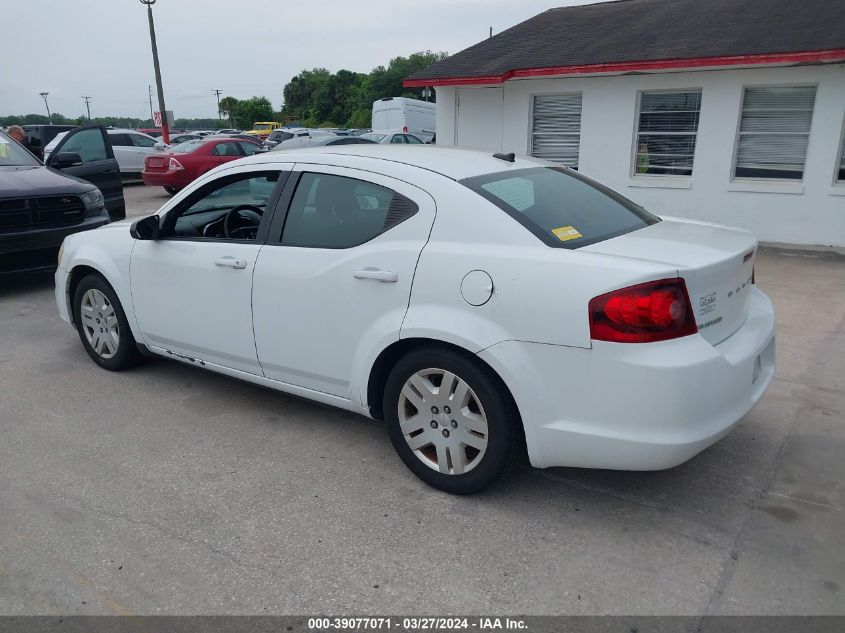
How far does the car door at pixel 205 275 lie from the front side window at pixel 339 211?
21 cm

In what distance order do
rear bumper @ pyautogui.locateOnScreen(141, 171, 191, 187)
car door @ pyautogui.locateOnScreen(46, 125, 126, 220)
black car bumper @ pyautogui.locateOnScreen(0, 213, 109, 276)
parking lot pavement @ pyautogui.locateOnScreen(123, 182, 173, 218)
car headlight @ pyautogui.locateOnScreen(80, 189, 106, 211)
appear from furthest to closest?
1. rear bumper @ pyautogui.locateOnScreen(141, 171, 191, 187)
2. parking lot pavement @ pyautogui.locateOnScreen(123, 182, 173, 218)
3. car door @ pyautogui.locateOnScreen(46, 125, 126, 220)
4. car headlight @ pyautogui.locateOnScreen(80, 189, 106, 211)
5. black car bumper @ pyautogui.locateOnScreen(0, 213, 109, 276)

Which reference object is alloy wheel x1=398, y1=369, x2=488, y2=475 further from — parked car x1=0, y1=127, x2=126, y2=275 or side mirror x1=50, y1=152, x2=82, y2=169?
side mirror x1=50, y1=152, x2=82, y2=169

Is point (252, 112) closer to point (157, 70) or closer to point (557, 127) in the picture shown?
point (157, 70)

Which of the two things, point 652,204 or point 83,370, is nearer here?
point 83,370

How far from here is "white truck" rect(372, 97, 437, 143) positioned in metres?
26.7

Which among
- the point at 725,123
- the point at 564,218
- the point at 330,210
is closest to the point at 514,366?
the point at 564,218

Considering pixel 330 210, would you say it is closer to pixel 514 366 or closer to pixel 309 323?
pixel 309 323

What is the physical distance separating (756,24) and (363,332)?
394 inches

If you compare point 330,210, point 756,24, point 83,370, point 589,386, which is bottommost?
point 83,370

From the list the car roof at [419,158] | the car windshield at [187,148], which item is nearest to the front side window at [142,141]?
the car windshield at [187,148]

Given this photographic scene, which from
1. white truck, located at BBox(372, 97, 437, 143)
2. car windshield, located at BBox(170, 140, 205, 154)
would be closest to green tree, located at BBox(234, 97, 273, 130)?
white truck, located at BBox(372, 97, 437, 143)

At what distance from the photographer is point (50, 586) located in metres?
2.71

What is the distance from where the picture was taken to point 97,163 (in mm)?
10133

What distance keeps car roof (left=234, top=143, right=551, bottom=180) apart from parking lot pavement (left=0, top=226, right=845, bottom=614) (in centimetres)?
159
